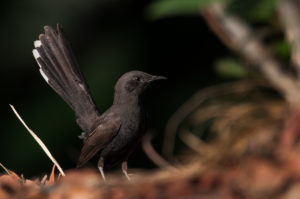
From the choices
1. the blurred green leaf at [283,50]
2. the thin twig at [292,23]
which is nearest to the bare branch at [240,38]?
the blurred green leaf at [283,50]

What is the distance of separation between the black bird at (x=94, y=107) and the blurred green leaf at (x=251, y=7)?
0.54 m

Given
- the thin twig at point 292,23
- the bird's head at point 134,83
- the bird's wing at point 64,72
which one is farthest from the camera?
the bird's wing at point 64,72

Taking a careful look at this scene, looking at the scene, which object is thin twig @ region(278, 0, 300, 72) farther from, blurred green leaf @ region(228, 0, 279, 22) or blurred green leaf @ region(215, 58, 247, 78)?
blurred green leaf @ region(215, 58, 247, 78)

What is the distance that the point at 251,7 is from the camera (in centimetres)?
313

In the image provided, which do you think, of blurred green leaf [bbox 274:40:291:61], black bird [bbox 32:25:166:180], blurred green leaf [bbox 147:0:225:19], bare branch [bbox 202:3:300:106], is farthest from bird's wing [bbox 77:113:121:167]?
blurred green leaf [bbox 274:40:291:61]

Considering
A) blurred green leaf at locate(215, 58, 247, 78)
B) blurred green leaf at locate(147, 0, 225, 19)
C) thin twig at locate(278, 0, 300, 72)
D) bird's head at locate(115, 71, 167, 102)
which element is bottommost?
blurred green leaf at locate(215, 58, 247, 78)

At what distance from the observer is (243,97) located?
335cm

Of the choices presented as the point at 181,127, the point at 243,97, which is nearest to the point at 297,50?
the point at 243,97

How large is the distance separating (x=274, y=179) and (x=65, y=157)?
16.6 feet

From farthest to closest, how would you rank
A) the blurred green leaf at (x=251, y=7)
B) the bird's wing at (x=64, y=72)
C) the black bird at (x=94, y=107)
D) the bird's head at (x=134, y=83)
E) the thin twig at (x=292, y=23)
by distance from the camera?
the bird's wing at (x=64, y=72) < the bird's head at (x=134, y=83) < the black bird at (x=94, y=107) < the blurred green leaf at (x=251, y=7) < the thin twig at (x=292, y=23)

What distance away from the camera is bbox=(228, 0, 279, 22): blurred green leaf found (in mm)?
3053

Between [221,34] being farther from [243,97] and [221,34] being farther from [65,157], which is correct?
[65,157]

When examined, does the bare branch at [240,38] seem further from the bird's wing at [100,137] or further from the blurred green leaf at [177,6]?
the bird's wing at [100,137]

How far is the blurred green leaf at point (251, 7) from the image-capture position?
10.0ft
